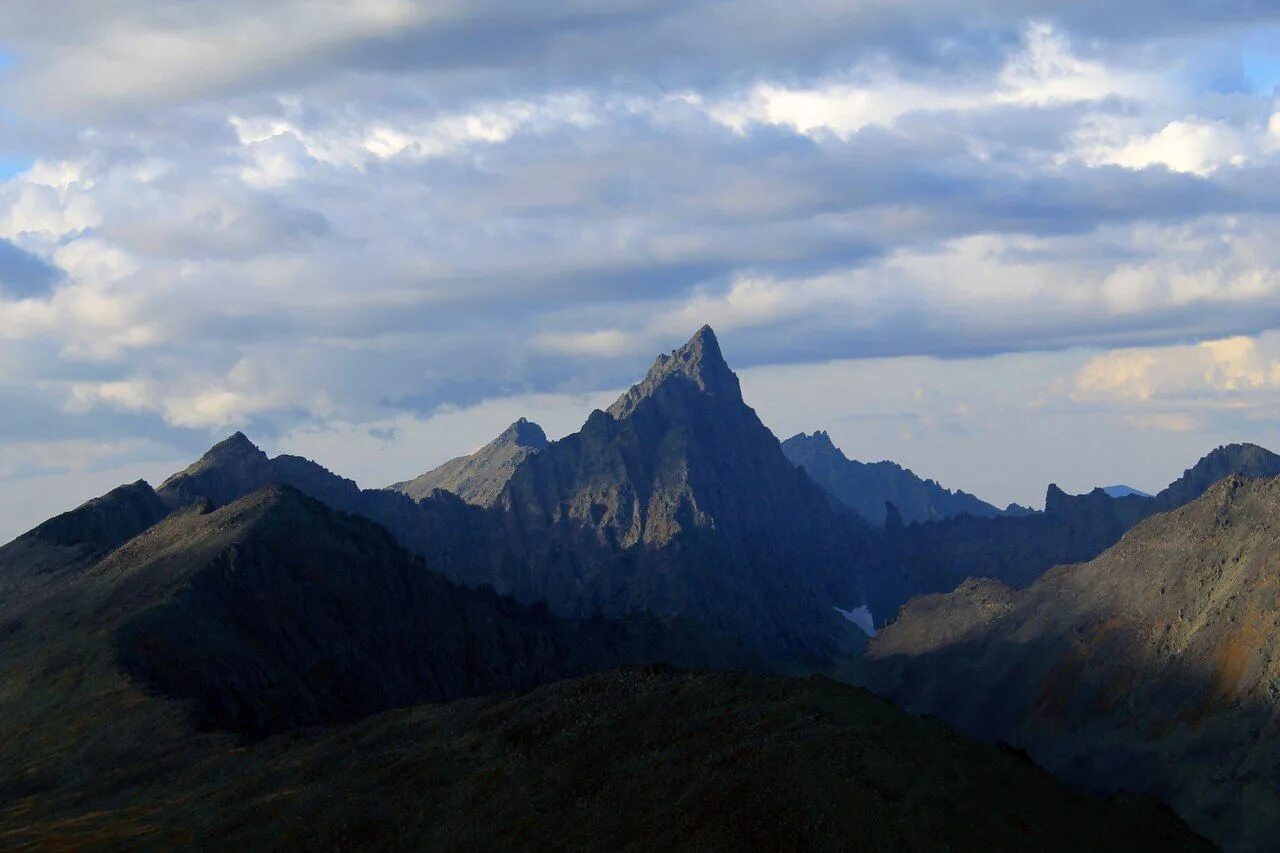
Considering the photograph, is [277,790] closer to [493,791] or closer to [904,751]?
[493,791]

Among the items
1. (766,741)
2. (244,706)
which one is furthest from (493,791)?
(244,706)

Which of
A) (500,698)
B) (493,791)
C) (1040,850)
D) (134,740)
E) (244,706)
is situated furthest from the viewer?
(244,706)

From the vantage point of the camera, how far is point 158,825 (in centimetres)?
12650

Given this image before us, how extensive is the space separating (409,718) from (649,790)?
159ft

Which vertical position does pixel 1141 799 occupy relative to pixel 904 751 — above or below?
below

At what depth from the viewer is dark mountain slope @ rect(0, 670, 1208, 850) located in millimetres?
93875

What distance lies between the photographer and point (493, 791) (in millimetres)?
111875

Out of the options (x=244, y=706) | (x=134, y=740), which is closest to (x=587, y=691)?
(x=134, y=740)

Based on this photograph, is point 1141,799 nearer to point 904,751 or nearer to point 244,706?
point 904,751

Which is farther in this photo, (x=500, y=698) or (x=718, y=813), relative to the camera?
(x=500, y=698)

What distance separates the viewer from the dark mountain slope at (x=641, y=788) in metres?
93.9

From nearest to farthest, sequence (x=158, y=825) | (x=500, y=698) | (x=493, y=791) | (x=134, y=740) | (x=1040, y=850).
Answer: (x=1040, y=850) < (x=493, y=791) < (x=158, y=825) < (x=500, y=698) < (x=134, y=740)

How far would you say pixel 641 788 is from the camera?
10394 centimetres

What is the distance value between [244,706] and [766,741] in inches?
4443
